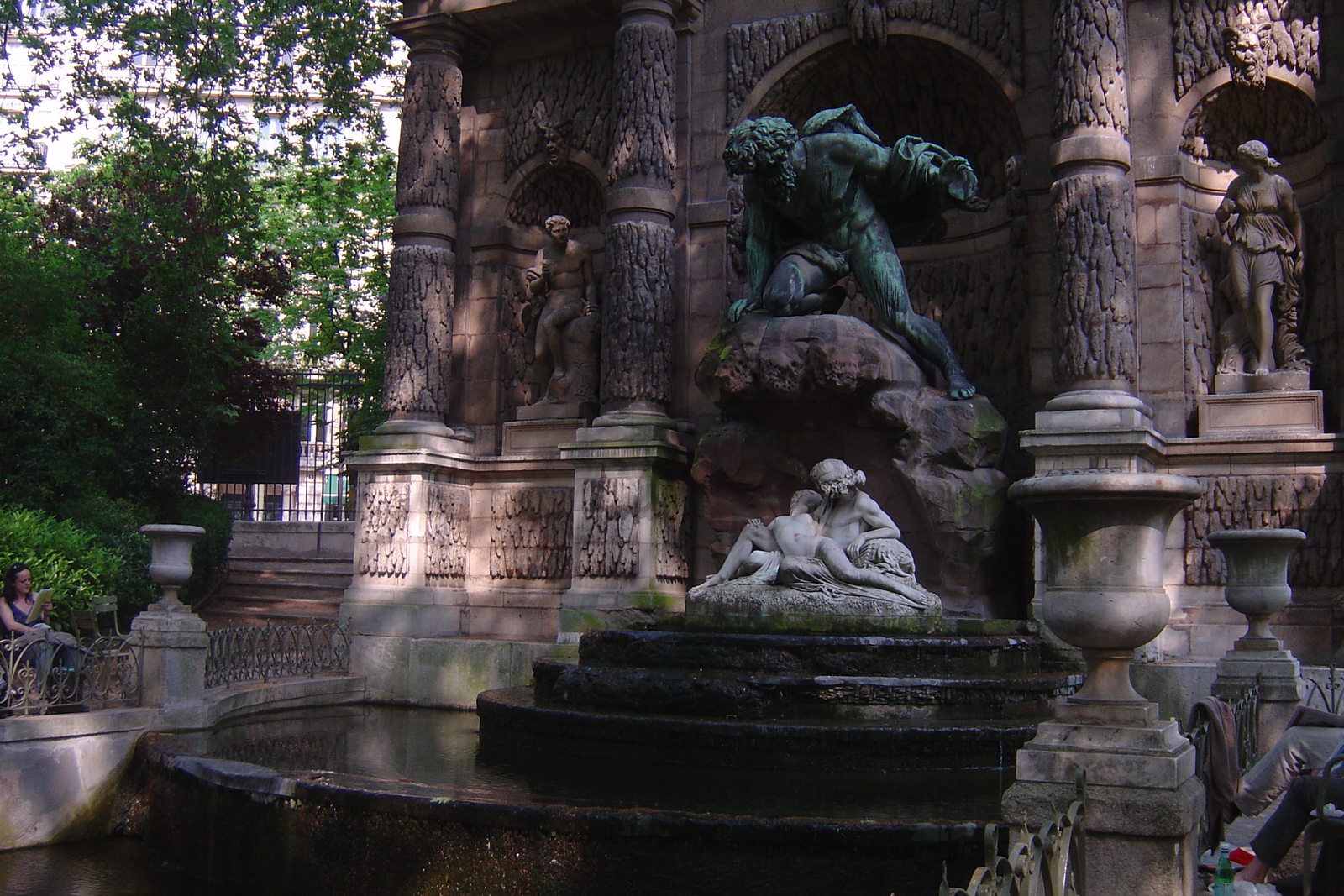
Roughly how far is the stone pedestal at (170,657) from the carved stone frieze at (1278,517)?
8.30 m

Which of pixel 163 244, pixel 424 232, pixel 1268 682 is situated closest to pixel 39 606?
pixel 424 232

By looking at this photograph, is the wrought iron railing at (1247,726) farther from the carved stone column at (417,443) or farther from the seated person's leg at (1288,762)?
the carved stone column at (417,443)

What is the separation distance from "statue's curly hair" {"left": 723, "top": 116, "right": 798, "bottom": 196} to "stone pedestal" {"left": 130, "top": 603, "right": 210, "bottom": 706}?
19.3 feet

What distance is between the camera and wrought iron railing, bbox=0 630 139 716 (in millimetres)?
8062

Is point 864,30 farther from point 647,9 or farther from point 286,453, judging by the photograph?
point 286,453

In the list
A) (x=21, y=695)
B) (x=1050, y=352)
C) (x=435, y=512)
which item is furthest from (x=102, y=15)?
(x=1050, y=352)

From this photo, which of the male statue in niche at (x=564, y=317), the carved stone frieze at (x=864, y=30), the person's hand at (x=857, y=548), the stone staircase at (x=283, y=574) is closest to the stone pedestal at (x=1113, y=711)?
the person's hand at (x=857, y=548)

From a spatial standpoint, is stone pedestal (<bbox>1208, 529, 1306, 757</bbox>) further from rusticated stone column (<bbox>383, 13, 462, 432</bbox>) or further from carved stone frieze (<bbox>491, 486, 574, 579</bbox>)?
rusticated stone column (<bbox>383, 13, 462, 432</bbox>)

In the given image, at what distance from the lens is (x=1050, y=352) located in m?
11.1

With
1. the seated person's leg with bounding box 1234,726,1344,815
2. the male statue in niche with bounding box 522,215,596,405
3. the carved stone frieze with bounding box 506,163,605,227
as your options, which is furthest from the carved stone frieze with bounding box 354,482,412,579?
the seated person's leg with bounding box 1234,726,1344,815

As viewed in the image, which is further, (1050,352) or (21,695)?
(1050,352)

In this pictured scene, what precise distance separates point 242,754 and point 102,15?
11.2 meters

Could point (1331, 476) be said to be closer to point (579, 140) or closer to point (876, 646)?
point (876, 646)

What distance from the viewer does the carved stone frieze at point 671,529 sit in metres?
11.9
